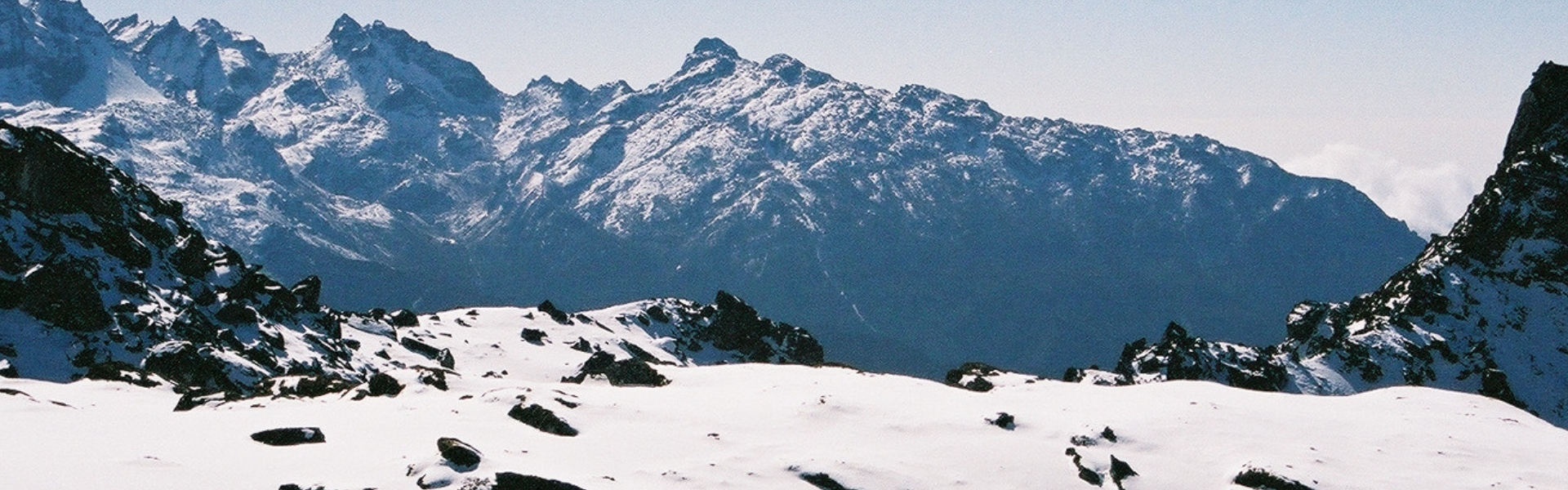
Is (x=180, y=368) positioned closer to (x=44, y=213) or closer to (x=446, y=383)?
(x=446, y=383)

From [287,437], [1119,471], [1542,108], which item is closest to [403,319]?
[287,437]

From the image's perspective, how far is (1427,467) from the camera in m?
40.4

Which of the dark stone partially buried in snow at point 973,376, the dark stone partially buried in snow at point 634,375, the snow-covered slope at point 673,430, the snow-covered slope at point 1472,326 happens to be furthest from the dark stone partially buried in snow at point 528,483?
the snow-covered slope at point 1472,326

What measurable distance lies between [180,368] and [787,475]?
40.4 metres

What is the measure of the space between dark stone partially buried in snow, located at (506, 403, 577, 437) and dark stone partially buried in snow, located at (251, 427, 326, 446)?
7.31m

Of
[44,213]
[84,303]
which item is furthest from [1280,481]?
[44,213]

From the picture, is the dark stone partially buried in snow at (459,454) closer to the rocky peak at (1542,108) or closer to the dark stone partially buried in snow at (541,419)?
the dark stone partially buried in snow at (541,419)

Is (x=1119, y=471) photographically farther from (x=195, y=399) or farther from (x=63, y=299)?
(x=63, y=299)

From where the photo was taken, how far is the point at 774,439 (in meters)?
40.5

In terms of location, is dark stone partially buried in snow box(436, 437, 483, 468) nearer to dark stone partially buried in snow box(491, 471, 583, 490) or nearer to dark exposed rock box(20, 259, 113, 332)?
dark stone partially buried in snow box(491, 471, 583, 490)

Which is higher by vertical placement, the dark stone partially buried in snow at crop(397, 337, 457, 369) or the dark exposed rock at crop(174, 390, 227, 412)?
the dark stone partially buried in snow at crop(397, 337, 457, 369)

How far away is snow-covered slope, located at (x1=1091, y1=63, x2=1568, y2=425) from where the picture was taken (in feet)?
318

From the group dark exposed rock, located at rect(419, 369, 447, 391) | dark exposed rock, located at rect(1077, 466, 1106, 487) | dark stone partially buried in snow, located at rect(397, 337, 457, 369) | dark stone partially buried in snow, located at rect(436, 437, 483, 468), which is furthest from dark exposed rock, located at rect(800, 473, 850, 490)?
dark stone partially buried in snow, located at rect(397, 337, 457, 369)

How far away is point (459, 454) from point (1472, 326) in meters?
96.8
